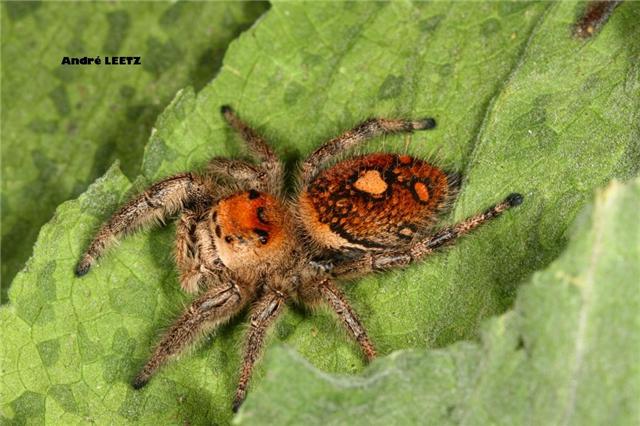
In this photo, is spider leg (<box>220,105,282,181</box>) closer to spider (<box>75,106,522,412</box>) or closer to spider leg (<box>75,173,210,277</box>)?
→ spider (<box>75,106,522,412</box>)

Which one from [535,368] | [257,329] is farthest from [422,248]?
[535,368]

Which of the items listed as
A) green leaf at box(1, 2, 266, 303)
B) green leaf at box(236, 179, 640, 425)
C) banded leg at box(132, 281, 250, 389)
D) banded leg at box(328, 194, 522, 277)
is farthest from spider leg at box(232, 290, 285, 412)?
green leaf at box(1, 2, 266, 303)

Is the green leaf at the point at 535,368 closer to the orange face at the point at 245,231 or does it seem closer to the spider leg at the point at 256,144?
the orange face at the point at 245,231

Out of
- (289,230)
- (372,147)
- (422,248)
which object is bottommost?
(422,248)

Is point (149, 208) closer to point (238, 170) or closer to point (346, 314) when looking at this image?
point (238, 170)

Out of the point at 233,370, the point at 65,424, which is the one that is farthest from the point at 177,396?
the point at 65,424

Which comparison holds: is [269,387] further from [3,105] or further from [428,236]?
[3,105]
